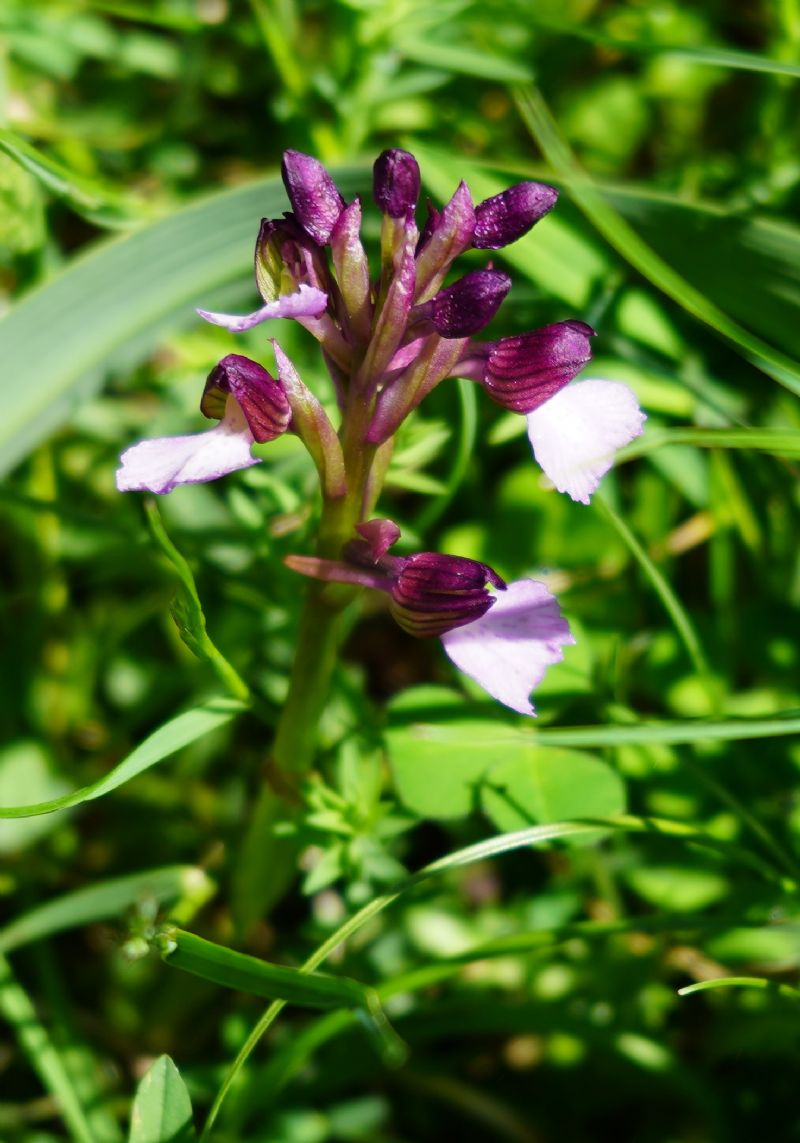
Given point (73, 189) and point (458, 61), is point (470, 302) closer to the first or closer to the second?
point (73, 189)

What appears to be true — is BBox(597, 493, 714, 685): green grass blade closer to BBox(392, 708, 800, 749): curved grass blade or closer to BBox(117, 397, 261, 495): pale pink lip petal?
BBox(392, 708, 800, 749): curved grass blade

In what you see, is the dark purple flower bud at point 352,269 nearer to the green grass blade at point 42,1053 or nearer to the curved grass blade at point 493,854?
the curved grass blade at point 493,854

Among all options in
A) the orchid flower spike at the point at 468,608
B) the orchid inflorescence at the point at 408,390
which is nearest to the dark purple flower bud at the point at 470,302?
the orchid inflorescence at the point at 408,390

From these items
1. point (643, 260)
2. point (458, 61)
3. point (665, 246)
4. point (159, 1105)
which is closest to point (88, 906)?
point (159, 1105)

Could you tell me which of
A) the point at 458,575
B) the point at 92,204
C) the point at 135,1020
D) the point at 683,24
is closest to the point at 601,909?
the point at 135,1020

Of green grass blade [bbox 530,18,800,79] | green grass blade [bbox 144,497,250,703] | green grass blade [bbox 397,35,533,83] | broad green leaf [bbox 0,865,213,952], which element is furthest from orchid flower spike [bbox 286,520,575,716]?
green grass blade [bbox 397,35,533,83]

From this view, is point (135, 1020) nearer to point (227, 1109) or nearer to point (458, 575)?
point (227, 1109)

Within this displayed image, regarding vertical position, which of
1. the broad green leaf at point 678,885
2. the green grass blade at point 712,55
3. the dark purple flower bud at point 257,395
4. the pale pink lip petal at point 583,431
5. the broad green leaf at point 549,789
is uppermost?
the green grass blade at point 712,55
